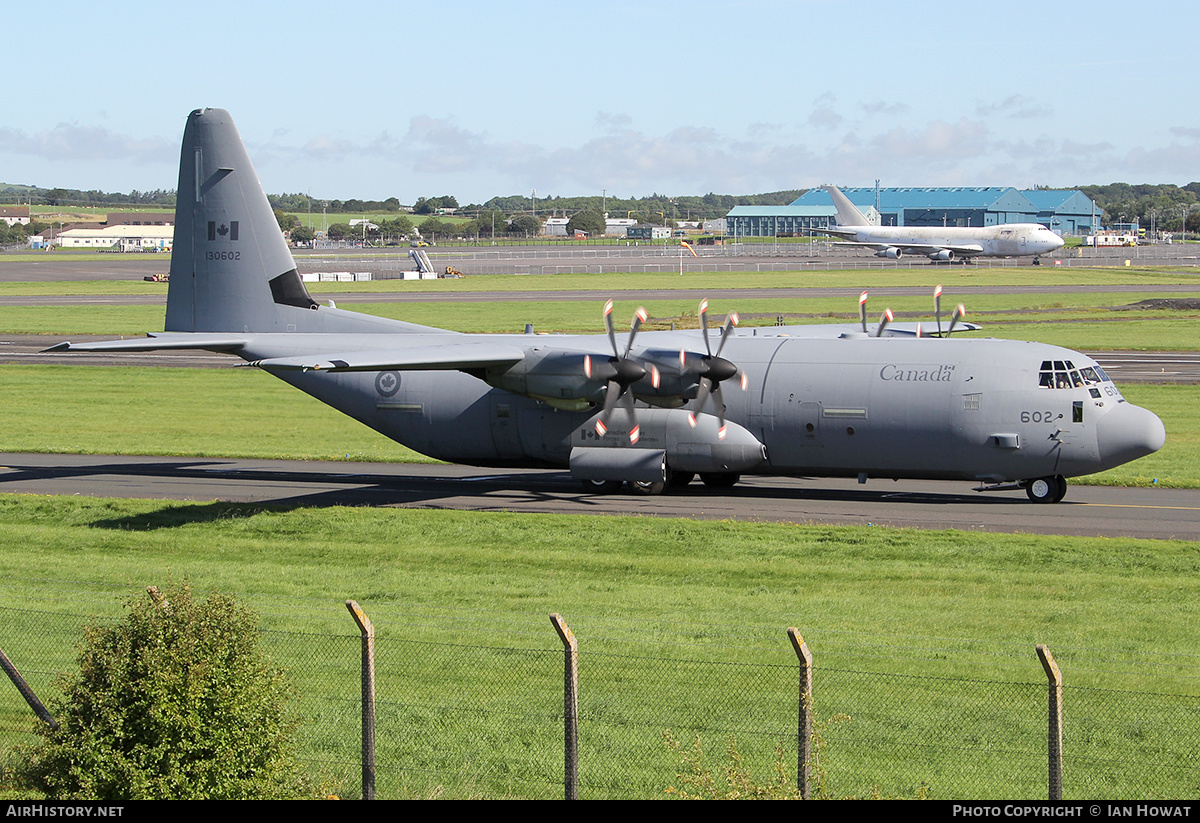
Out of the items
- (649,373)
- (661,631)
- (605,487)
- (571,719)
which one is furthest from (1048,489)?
(571,719)

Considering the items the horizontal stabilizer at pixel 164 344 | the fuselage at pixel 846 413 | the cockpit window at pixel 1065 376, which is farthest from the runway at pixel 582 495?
the horizontal stabilizer at pixel 164 344

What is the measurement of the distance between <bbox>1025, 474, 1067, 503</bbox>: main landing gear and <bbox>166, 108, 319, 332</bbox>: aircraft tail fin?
2113 centimetres

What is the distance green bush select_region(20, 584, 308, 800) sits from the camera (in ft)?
35.5

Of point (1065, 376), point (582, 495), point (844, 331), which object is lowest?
point (582, 495)

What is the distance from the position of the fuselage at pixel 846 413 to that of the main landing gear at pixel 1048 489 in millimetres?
605

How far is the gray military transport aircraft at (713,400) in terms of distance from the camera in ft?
98.6

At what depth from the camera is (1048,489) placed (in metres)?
31.0

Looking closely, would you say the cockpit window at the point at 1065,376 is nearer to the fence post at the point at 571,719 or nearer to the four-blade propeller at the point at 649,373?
the four-blade propeller at the point at 649,373

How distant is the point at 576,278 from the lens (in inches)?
5354

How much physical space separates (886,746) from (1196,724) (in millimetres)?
3989

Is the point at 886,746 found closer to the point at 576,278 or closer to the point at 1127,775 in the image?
the point at 1127,775

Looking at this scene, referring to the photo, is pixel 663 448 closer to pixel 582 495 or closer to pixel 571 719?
pixel 582 495

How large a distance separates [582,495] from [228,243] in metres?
13.6

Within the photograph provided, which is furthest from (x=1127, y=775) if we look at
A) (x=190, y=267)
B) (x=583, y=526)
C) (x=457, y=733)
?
(x=190, y=267)
